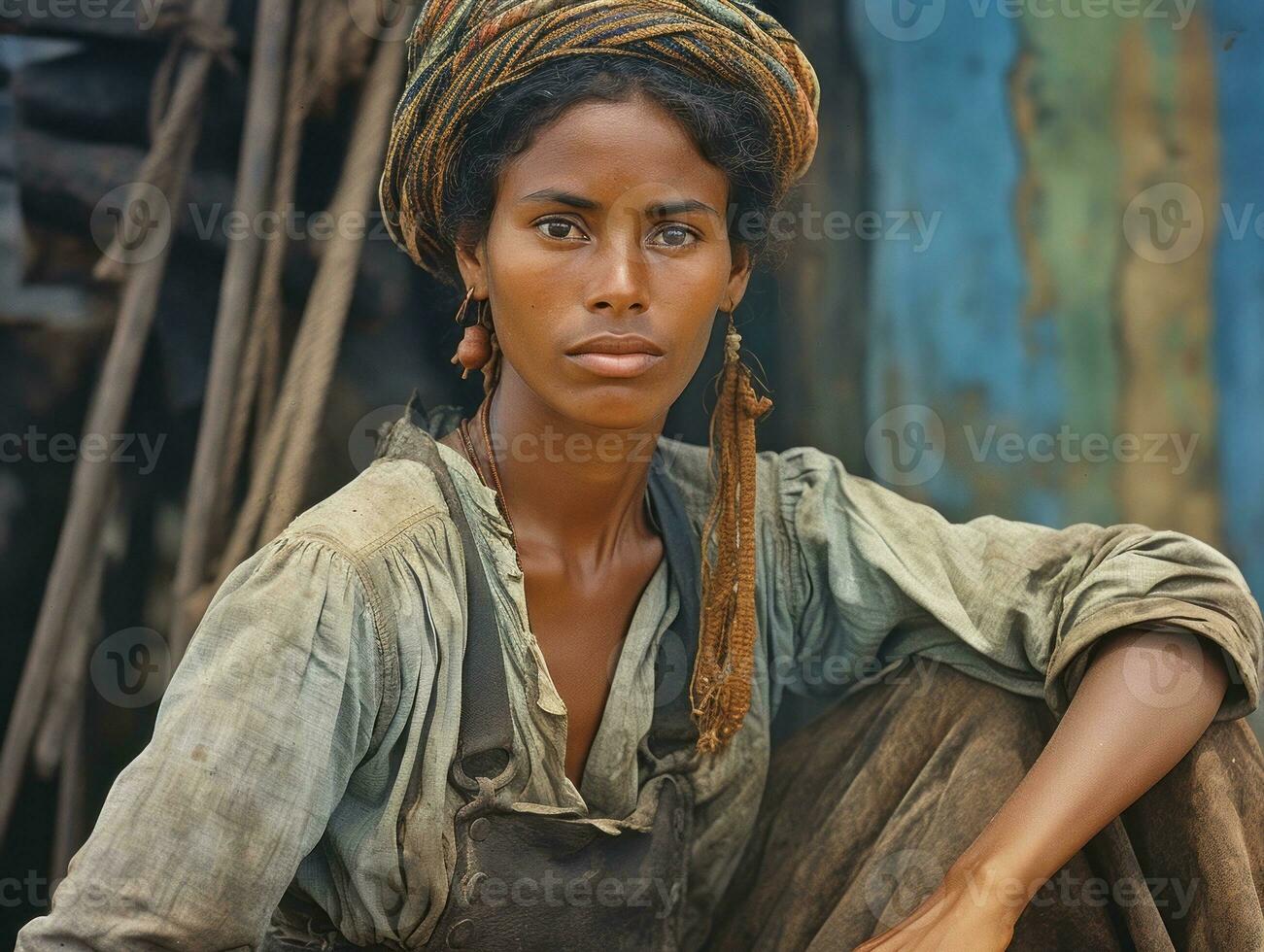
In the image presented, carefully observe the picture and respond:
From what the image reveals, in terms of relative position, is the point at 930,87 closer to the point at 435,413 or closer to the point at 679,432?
the point at 679,432

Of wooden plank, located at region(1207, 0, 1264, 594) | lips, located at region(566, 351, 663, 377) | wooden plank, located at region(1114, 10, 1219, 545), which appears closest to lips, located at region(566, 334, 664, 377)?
lips, located at region(566, 351, 663, 377)

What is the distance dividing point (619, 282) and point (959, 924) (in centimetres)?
88

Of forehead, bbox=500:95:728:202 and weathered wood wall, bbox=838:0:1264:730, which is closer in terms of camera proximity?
forehead, bbox=500:95:728:202

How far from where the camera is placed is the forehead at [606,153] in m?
1.76

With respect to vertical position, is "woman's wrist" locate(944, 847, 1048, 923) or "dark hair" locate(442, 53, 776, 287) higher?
"dark hair" locate(442, 53, 776, 287)

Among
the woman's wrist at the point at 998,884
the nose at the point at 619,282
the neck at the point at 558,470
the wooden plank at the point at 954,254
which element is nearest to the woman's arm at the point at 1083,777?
the woman's wrist at the point at 998,884

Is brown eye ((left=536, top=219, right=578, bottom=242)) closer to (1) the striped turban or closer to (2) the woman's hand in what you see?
(1) the striped turban

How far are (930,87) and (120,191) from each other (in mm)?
1599

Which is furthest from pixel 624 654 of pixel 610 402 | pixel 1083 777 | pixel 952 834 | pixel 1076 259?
pixel 1076 259

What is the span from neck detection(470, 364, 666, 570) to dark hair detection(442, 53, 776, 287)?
0.24m

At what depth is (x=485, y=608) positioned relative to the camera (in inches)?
69.9

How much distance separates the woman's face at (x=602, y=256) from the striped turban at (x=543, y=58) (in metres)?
0.09

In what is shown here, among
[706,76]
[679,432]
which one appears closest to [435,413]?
[706,76]

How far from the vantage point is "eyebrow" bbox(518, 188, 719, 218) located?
176cm
